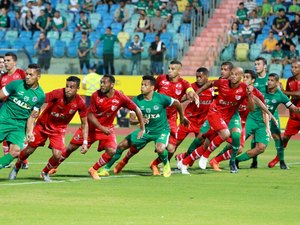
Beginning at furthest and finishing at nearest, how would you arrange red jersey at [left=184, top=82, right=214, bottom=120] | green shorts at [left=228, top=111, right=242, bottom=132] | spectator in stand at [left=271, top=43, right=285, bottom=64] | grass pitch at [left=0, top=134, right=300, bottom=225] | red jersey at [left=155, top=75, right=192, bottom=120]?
spectator in stand at [left=271, top=43, right=285, bottom=64]
red jersey at [left=184, top=82, right=214, bottom=120]
red jersey at [left=155, top=75, right=192, bottom=120]
green shorts at [left=228, top=111, right=242, bottom=132]
grass pitch at [left=0, top=134, right=300, bottom=225]

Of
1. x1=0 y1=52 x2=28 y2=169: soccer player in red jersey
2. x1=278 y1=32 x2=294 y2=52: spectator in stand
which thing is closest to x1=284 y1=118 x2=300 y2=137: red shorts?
x1=0 y1=52 x2=28 y2=169: soccer player in red jersey

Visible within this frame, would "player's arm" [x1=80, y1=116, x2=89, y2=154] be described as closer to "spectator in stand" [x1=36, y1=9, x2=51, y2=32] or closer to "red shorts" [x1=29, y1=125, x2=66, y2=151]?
"red shorts" [x1=29, y1=125, x2=66, y2=151]

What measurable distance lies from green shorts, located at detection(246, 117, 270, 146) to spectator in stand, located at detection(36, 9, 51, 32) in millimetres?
19525

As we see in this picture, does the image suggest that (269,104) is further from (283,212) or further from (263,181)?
(283,212)

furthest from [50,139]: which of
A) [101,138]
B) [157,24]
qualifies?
[157,24]

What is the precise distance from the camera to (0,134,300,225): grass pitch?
517 inches

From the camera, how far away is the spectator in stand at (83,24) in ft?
131

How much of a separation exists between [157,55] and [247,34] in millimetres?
3304

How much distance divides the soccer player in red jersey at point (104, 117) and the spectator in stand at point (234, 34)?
17.0m

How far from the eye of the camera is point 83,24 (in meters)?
39.9

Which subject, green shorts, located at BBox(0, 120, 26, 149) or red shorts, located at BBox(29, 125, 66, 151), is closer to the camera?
green shorts, located at BBox(0, 120, 26, 149)

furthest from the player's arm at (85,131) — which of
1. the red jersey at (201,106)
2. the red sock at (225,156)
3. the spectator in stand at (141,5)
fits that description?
the spectator in stand at (141,5)

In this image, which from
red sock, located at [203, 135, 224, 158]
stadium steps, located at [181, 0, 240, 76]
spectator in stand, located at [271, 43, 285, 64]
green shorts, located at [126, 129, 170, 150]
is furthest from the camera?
stadium steps, located at [181, 0, 240, 76]

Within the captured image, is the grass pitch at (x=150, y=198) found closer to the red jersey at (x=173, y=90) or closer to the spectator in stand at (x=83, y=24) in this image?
the red jersey at (x=173, y=90)
